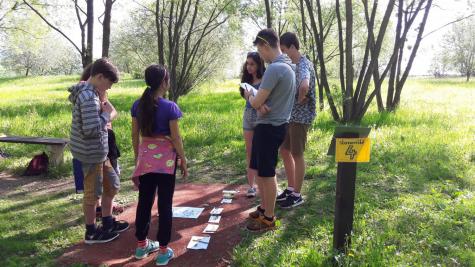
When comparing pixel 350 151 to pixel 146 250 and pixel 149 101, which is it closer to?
pixel 149 101

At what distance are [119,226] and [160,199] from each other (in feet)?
3.64

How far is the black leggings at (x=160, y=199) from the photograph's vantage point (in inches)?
141

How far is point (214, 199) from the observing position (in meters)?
5.44

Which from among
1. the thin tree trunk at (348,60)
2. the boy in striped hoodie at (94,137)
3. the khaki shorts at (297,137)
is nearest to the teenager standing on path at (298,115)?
the khaki shorts at (297,137)

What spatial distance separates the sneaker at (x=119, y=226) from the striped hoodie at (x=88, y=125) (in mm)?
824

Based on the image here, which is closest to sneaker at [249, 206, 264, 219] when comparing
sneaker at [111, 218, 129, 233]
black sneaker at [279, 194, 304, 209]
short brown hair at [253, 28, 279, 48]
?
A: black sneaker at [279, 194, 304, 209]

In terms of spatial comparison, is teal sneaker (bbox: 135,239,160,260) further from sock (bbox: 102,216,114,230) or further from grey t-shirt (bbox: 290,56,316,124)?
grey t-shirt (bbox: 290,56,316,124)

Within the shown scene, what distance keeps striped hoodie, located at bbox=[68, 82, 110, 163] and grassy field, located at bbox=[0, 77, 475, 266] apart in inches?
39.9

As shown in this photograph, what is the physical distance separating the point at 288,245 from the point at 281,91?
1.44m

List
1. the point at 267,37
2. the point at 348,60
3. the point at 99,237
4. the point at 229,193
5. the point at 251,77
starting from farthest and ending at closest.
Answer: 1. the point at 348,60
2. the point at 229,193
3. the point at 251,77
4. the point at 99,237
5. the point at 267,37

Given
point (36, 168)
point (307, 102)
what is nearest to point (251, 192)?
point (307, 102)

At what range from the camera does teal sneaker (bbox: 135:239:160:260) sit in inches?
148

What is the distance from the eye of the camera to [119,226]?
4.44 meters

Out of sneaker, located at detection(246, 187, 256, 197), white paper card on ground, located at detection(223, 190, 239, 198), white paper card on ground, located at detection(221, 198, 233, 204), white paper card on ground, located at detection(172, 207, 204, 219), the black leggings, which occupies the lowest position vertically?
white paper card on ground, located at detection(172, 207, 204, 219)
